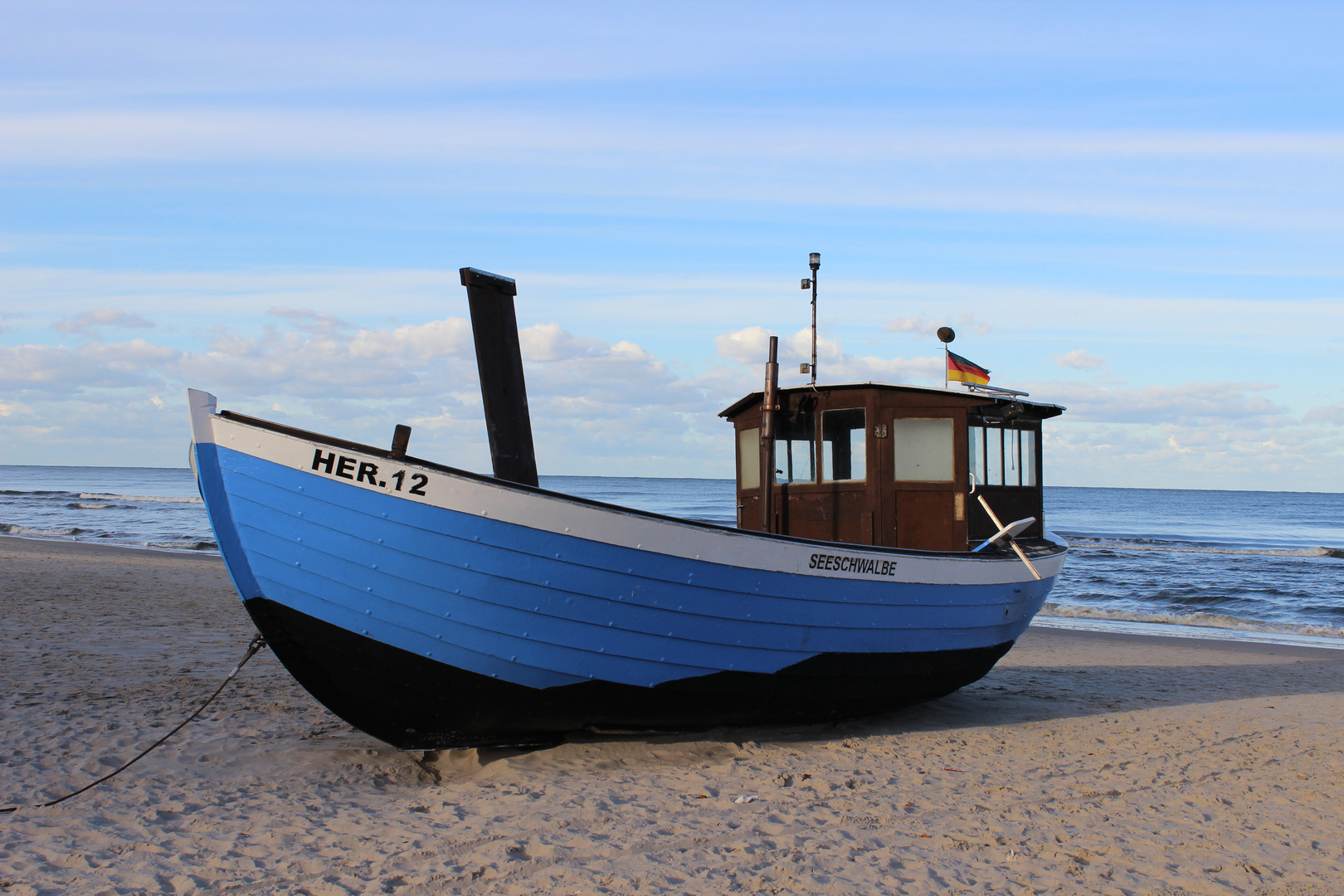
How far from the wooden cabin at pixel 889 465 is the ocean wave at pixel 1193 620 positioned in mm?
9455

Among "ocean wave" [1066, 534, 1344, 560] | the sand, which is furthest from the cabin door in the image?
"ocean wave" [1066, 534, 1344, 560]

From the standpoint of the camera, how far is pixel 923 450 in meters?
7.38

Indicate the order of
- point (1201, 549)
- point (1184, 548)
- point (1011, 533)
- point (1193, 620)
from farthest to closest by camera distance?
point (1201, 549)
point (1184, 548)
point (1193, 620)
point (1011, 533)

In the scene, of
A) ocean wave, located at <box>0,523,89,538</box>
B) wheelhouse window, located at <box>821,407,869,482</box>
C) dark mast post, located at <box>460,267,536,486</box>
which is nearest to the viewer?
dark mast post, located at <box>460,267,536,486</box>

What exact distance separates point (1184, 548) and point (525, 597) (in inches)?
1466

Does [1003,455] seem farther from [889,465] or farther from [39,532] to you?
[39,532]

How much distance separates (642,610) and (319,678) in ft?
6.08

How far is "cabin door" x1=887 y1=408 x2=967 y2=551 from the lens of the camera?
7.30 m

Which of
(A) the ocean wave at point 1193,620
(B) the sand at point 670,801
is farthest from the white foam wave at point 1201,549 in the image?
(B) the sand at point 670,801

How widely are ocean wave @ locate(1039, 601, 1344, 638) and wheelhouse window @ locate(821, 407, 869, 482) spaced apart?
10265 mm

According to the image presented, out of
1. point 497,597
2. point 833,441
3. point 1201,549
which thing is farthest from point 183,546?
point 1201,549

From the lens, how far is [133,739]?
5918 millimetres

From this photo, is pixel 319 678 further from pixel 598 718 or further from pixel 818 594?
pixel 818 594

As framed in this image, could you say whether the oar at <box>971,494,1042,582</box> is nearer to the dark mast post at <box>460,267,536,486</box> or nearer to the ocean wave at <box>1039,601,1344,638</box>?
the dark mast post at <box>460,267,536,486</box>
